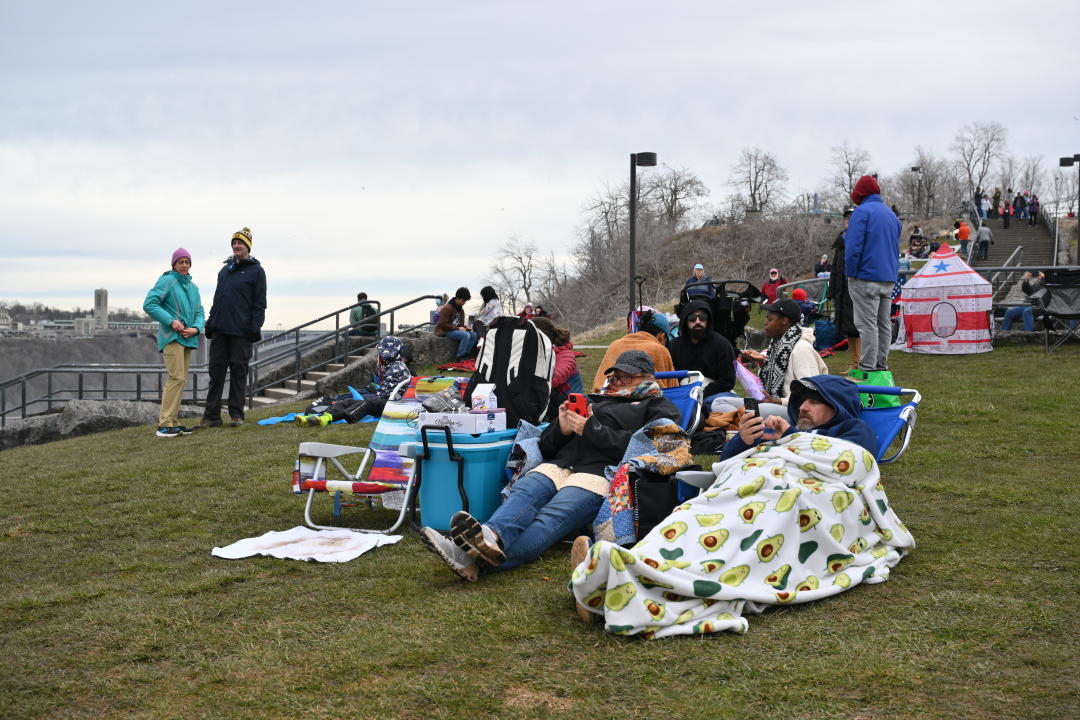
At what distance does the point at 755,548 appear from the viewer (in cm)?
369

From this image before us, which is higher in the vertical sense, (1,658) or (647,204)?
(647,204)

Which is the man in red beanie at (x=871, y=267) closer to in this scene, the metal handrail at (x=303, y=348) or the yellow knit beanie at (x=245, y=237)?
the yellow knit beanie at (x=245, y=237)

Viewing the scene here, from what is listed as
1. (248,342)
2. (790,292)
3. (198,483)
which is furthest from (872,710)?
(790,292)

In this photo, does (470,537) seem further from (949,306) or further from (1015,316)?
(1015,316)

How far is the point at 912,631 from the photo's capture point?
3.41m

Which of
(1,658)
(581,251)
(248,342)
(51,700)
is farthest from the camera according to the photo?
(581,251)

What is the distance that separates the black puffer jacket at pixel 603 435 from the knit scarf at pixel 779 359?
2.11 meters

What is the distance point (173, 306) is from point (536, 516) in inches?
271

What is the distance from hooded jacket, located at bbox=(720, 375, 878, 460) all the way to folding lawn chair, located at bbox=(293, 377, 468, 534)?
1.86 metres

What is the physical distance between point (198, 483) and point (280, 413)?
18.2 feet

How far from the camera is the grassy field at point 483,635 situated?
9.51 ft

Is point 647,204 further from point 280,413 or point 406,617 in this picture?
point 406,617

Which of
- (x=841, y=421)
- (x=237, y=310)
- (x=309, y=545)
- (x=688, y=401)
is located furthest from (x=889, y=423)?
(x=237, y=310)

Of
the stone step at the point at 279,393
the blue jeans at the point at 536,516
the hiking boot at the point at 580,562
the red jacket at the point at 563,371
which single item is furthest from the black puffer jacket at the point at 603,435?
the stone step at the point at 279,393
